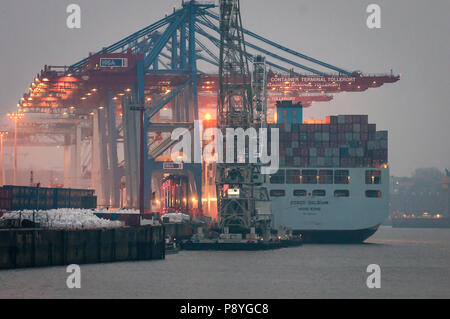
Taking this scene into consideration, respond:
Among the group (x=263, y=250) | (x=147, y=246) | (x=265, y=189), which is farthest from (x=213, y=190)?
→ (x=147, y=246)

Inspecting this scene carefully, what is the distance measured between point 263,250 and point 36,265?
113 ft

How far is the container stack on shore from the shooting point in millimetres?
112125

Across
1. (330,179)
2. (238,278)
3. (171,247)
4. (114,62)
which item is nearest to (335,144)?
(330,179)

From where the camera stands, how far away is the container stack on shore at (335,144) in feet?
368

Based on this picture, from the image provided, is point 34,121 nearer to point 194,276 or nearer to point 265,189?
point 265,189

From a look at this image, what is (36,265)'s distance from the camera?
66062 mm

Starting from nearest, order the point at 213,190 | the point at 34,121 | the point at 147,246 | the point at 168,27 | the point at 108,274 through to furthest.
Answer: the point at 108,274, the point at 147,246, the point at 213,190, the point at 168,27, the point at 34,121

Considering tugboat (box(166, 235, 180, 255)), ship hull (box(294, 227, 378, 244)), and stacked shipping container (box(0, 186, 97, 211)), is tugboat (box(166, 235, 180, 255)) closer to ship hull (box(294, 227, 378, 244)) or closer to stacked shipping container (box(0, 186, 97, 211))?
stacked shipping container (box(0, 186, 97, 211))

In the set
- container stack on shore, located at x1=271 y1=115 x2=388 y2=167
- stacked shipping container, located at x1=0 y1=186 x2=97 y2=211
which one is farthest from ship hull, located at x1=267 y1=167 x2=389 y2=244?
stacked shipping container, located at x1=0 y1=186 x2=97 y2=211

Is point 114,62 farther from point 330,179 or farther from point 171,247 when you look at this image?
point 171,247

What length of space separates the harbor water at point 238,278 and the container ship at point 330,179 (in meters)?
24.8

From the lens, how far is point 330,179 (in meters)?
113

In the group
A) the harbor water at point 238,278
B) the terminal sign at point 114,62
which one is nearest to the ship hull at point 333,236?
the harbor water at point 238,278

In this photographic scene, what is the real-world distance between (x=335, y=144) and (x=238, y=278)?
49.6m
